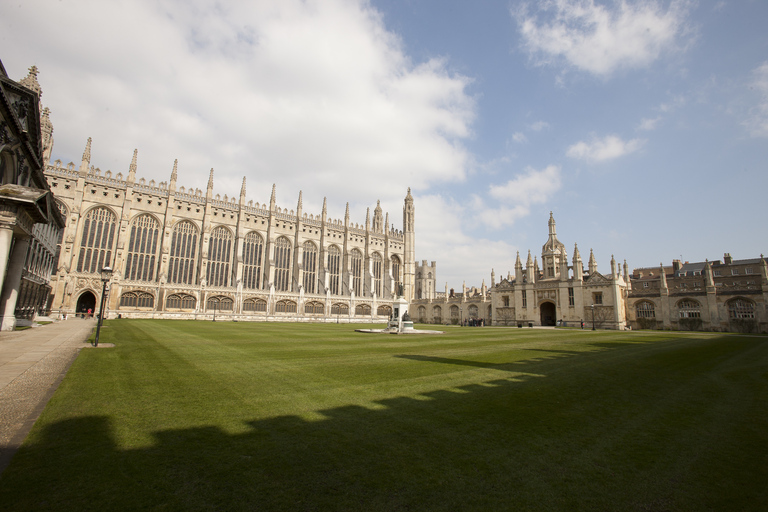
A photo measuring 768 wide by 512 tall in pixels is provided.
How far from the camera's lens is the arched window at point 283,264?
5578 centimetres

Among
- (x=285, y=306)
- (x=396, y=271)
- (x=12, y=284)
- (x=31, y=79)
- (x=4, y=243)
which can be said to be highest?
(x=31, y=79)

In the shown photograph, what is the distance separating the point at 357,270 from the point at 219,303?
2460 cm

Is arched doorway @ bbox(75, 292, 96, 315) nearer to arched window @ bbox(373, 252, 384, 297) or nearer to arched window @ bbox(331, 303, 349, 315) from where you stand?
arched window @ bbox(331, 303, 349, 315)

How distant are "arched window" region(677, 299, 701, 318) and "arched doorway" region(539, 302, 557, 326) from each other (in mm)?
13124

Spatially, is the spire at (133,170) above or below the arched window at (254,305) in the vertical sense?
above

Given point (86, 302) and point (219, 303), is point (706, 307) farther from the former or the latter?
point (86, 302)

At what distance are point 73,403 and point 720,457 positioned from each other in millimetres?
9315

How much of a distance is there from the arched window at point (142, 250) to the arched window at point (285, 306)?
15930 millimetres

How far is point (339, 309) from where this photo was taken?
5744 centimetres

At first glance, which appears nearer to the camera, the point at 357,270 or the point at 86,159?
the point at 86,159

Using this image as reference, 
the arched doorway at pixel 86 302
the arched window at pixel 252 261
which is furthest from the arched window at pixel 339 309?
the arched doorway at pixel 86 302

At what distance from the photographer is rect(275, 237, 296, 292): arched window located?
2196 inches

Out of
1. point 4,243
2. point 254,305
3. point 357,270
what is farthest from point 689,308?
point 4,243

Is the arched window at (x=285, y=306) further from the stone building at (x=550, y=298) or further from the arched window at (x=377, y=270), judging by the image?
the stone building at (x=550, y=298)
